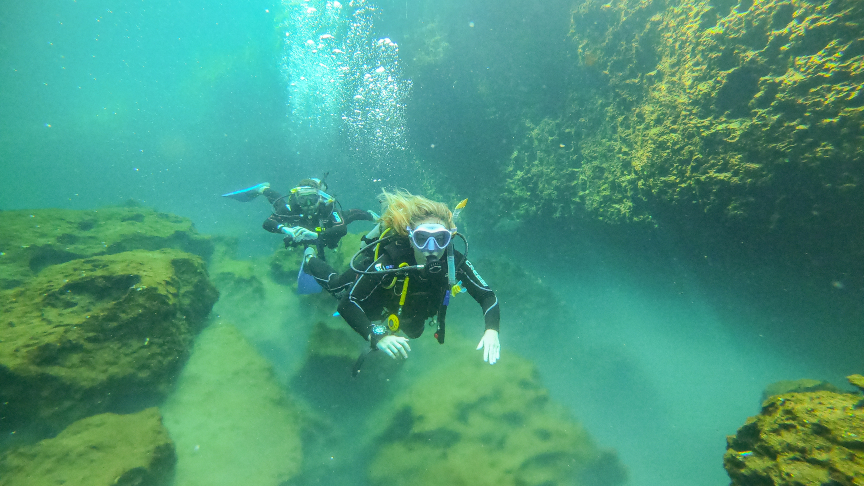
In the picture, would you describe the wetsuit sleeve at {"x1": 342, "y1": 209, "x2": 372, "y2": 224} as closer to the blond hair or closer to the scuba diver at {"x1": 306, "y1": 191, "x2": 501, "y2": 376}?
the scuba diver at {"x1": 306, "y1": 191, "x2": 501, "y2": 376}

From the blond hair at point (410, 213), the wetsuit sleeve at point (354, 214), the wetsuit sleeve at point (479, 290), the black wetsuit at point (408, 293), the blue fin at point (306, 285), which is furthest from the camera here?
the wetsuit sleeve at point (354, 214)

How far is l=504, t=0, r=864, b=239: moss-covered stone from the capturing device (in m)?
3.31

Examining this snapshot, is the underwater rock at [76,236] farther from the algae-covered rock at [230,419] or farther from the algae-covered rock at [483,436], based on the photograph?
the algae-covered rock at [483,436]

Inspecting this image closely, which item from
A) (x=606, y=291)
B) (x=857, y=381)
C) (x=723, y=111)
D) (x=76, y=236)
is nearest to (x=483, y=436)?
(x=857, y=381)

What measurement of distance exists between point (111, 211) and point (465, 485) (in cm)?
1172

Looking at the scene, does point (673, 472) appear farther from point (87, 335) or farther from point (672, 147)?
point (87, 335)

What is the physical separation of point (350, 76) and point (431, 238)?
16.3 metres

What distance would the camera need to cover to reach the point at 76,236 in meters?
7.17

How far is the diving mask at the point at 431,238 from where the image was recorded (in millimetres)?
2883

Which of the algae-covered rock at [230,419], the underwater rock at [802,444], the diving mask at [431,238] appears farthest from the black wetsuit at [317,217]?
the underwater rock at [802,444]

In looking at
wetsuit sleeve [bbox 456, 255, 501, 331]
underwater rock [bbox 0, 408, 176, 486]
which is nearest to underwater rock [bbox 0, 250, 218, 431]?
underwater rock [bbox 0, 408, 176, 486]

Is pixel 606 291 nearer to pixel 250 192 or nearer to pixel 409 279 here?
pixel 409 279

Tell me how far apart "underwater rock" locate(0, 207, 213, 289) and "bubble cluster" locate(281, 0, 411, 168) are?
25.6 ft

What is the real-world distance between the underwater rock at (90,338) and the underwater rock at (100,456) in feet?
1.13
